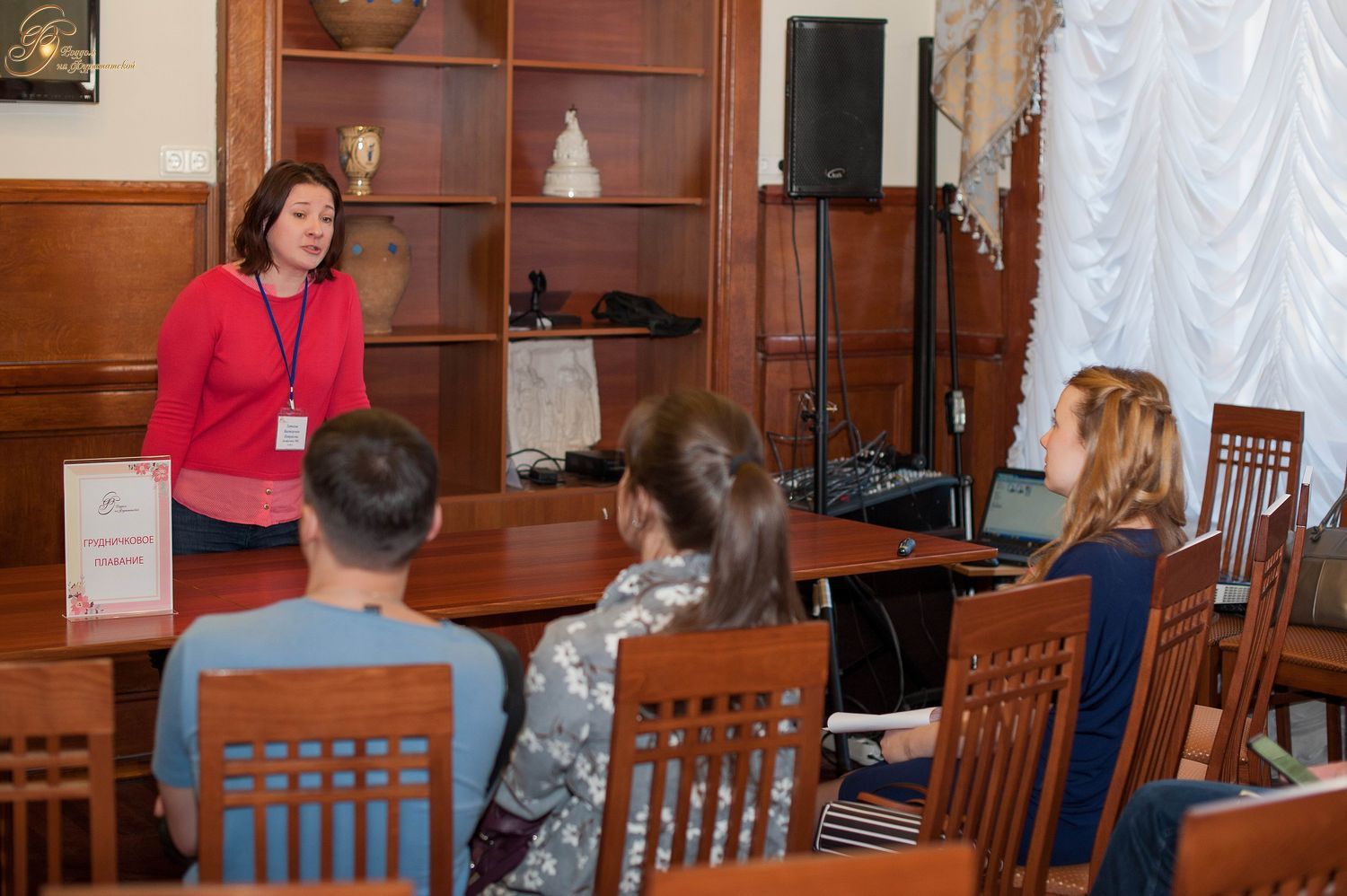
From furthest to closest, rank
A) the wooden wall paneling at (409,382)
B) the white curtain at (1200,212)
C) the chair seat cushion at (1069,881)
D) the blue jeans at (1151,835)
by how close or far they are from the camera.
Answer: the wooden wall paneling at (409,382) < the white curtain at (1200,212) < the chair seat cushion at (1069,881) < the blue jeans at (1151,835)

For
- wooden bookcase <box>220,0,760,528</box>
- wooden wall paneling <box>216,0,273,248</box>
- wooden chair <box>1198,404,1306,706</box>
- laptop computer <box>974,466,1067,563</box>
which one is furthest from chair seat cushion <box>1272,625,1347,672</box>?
wooden wall paneling <box>216,0,273,248</box>

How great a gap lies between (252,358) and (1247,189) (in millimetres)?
2719

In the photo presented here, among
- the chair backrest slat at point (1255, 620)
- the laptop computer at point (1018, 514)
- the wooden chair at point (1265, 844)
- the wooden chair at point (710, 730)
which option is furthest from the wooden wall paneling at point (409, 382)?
the wooden chair at point (1265, 844)

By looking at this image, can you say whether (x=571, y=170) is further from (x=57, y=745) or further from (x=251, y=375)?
(x=57, y=745)

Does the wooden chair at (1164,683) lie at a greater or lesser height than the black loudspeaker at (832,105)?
lesser

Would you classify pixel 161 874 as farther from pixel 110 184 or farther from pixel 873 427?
pixel 873 427

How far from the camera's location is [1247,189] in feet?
13.6

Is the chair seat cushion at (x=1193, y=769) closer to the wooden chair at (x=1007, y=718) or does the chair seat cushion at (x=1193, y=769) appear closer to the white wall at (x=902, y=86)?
the wooden chair at (x=1007, y=718)

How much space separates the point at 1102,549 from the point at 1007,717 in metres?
0.42

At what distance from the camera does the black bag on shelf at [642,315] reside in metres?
4.65

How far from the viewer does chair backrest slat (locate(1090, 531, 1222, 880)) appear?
2.06m

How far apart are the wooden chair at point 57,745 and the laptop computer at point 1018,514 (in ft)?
9.85

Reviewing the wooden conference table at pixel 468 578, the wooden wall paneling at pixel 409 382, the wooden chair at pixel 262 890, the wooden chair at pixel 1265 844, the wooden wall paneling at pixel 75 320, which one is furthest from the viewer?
the wooden wall paneling at pixel 409 382

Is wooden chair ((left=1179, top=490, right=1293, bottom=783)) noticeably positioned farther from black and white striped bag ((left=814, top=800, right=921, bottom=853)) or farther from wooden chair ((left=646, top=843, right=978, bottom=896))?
wooden chair ((left=646, top=843, right=978, bottom=896))
